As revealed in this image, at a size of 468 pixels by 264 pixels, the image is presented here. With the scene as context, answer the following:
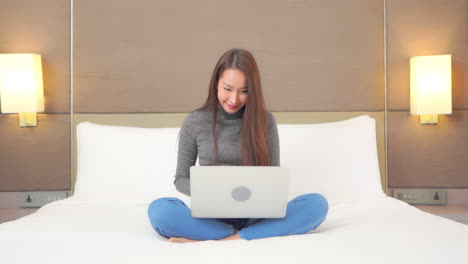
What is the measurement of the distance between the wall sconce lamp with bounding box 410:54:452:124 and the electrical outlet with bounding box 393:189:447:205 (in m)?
→ 0.45

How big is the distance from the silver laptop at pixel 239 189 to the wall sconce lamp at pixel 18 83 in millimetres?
1572

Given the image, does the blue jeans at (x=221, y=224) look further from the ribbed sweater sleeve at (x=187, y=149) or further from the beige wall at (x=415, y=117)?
the beige wall at (x=415, y=117)

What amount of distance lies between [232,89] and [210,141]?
235mm

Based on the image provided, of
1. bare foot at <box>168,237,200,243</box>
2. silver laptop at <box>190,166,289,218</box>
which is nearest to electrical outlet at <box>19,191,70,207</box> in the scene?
bare foot at <box>168,237,200,243</box>

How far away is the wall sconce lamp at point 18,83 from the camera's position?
2867mm

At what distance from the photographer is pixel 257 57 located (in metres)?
3.06

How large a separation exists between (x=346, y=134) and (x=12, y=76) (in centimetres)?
177

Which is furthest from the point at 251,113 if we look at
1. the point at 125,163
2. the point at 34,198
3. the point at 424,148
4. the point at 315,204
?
the point at 34,198

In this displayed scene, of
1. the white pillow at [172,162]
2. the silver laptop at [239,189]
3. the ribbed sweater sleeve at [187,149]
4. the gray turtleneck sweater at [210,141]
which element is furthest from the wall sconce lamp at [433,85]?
the silver laptop at [239,189]

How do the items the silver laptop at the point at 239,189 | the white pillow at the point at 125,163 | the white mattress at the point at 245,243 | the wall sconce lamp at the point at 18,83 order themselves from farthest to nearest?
the wall sconce lamp at the point at 18,83, the white pillow at the point at 125,163, the silver laptop at the point at 239,189, the white mattress at the point at 245,243

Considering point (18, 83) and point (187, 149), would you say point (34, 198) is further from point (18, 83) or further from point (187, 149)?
point (187, 149)

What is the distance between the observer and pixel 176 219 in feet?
5.84

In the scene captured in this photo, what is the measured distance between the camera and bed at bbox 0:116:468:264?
140cm

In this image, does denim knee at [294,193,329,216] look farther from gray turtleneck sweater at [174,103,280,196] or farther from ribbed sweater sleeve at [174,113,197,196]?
ribbed sweater sleeve at [174,113,197,196]
